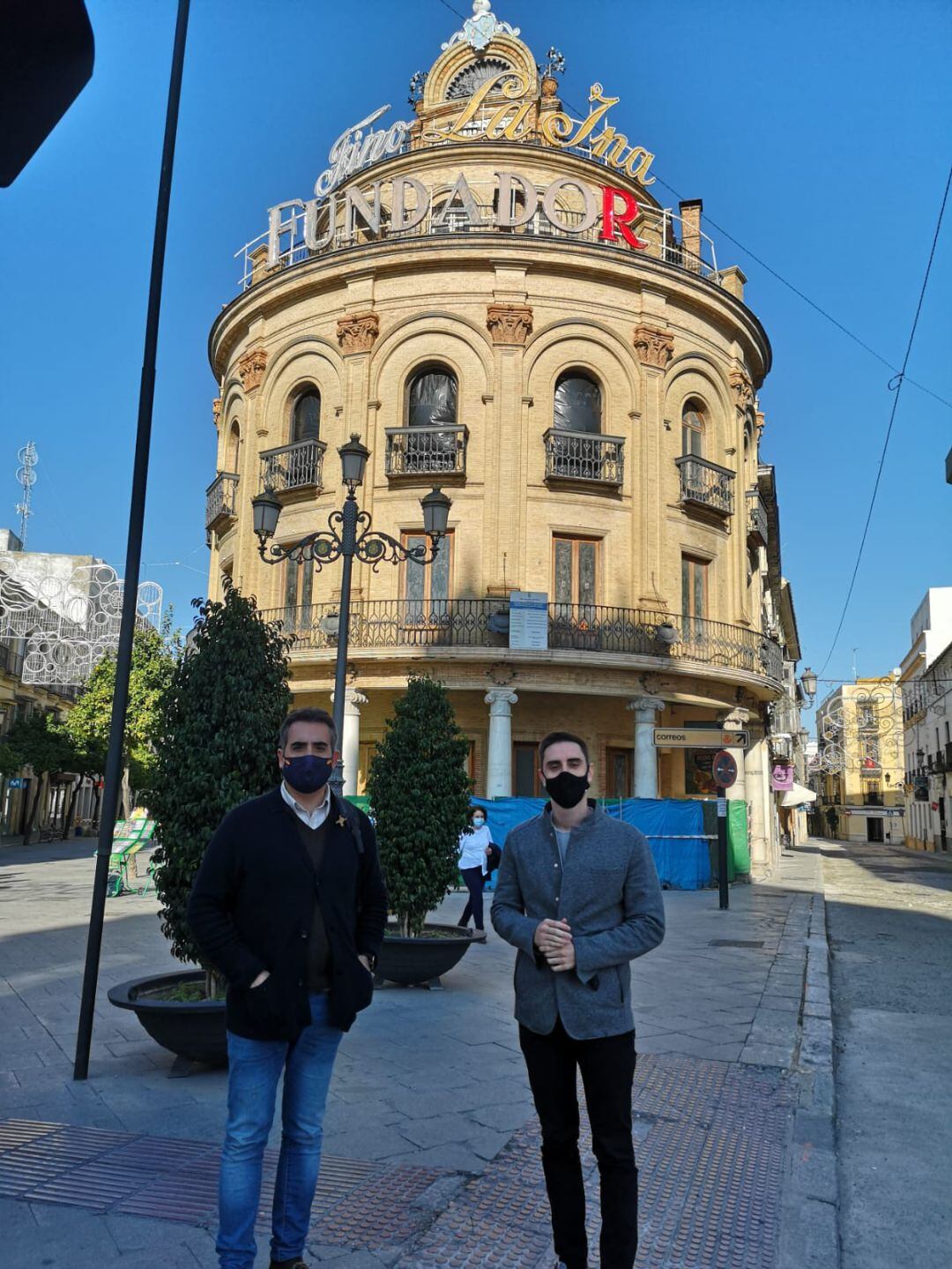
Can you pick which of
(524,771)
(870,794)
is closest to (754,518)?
(524,771)

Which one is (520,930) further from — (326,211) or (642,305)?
(326,211)

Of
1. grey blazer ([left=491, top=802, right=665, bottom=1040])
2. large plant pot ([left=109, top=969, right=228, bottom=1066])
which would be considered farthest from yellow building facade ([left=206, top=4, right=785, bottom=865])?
grey blazer ([left=491, top=802, right=665, bottom=1040])

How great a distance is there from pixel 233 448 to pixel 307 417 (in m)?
3.79

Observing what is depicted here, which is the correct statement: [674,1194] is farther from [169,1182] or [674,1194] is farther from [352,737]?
[352,737]

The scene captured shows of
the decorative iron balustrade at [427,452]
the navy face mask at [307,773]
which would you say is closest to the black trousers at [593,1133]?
the navy face mask at [307,773]

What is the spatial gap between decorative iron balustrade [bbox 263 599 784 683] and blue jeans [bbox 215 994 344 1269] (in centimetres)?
1872

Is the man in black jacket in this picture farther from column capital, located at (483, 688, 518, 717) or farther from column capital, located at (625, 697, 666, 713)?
column capital, located at (625, 697, 666, 713)

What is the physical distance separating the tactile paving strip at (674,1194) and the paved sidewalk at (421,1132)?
0.04ft

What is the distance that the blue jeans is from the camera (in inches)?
122

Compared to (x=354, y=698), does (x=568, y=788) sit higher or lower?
lower

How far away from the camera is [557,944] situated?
3.15 metres

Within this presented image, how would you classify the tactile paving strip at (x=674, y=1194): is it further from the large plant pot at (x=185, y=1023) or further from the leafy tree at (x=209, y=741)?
the leafy tree at (x=209, y=741)

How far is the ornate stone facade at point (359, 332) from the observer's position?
2414cm

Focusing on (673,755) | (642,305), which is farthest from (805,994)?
(642,305)
